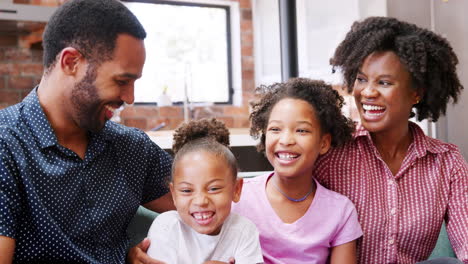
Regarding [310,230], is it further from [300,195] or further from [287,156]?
[287,156]

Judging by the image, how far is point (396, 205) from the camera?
1.61 meters

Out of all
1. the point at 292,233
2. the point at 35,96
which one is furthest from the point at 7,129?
the point at 292,233

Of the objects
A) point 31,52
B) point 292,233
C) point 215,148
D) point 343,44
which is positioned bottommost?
point 292,233

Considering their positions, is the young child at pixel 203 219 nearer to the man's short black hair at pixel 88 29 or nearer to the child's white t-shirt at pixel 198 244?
the child's white t-shirt at pixel 198 244

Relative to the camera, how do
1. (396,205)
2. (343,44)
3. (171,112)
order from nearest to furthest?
1. (396,205)
2. (343,44)
3. (171,112)

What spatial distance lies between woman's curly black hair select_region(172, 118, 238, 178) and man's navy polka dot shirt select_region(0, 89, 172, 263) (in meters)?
0.15

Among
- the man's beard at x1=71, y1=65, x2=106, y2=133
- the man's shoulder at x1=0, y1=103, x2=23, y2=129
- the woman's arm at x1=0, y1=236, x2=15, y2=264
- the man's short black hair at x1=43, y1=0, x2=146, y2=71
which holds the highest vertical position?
the man's short black hair at x1=43, y1=0, x2=146, y2=71

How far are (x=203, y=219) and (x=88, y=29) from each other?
60 centimetres

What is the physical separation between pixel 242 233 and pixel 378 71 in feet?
2.23

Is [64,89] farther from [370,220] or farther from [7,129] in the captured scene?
[370,220]

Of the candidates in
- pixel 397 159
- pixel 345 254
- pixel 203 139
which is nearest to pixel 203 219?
pixel 203 139

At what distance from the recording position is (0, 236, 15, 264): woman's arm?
117 cm

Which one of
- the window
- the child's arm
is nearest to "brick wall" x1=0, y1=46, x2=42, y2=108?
the window

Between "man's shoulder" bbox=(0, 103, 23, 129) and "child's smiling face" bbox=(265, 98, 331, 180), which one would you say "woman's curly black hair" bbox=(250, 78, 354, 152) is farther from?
"man's shoulder" bbox=(0, 103, 23, 129)
